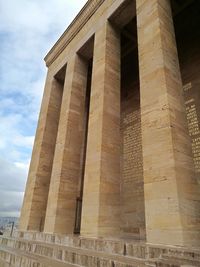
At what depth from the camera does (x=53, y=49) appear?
16.0m

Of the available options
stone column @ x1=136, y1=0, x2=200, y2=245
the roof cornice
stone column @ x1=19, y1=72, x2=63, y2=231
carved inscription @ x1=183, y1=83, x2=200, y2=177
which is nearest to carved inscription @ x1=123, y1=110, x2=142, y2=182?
carved inscription @ x1=183, y1=83, x2=200, y2=177

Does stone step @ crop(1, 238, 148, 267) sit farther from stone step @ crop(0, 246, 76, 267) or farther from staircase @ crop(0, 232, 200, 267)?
stone step @ crop(0, 246, 76, 267)

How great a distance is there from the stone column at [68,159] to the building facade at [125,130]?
0.05 m

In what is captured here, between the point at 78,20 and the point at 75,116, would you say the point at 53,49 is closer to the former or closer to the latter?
the point at 78,20

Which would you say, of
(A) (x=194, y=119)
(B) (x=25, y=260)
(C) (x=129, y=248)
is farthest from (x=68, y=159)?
(C) (x=129, y=248)

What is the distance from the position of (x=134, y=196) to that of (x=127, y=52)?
8.58m

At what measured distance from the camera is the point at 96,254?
5.32 metres

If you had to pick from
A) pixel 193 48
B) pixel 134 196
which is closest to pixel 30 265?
pixel 134 196

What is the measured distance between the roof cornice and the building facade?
0.06m

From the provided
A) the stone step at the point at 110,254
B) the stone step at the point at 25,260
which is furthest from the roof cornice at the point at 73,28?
the stone step at the point at 25,260

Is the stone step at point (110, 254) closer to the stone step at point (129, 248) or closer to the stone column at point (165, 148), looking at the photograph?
the stone step at point (129, 248)

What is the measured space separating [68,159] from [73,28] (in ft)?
28.3

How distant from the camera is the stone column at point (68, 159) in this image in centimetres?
959

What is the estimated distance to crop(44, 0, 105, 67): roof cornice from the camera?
12.5 meters
